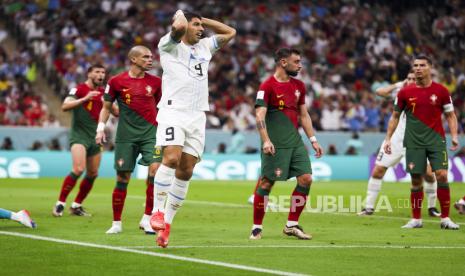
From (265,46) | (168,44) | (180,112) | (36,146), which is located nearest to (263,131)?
(180,112)

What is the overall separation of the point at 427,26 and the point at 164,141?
31316 millimetres

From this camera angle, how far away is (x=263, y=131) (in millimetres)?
12133

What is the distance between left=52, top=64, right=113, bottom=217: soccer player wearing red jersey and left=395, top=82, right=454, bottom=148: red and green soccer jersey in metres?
5.26

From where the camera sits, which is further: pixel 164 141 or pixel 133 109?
pixel 133 109

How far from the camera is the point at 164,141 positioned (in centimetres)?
1067

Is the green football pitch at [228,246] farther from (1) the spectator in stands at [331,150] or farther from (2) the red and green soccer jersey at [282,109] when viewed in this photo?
(1) the spectator in stands at [331,150]

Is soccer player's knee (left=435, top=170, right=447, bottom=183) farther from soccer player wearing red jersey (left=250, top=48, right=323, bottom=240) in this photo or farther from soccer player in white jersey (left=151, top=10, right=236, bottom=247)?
soccer player in white jersey (left=151, top=10, right=236, bottom=247)

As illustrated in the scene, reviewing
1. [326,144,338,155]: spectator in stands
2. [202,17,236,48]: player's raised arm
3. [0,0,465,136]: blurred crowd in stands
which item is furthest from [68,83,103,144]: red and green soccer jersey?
[326,144,338,155]: spectator in stands

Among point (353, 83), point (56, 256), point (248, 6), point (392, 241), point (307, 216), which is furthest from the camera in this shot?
point (248, 6)

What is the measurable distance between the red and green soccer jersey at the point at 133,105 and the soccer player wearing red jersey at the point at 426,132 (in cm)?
368

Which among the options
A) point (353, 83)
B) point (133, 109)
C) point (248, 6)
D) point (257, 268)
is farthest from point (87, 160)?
point (248, 6)

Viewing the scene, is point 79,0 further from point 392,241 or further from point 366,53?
point 392,241

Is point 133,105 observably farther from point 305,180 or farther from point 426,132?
point 426,132

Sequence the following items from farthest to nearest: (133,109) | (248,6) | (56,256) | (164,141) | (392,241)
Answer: (248,6)
(133,109)
(392,241)
(164,141)
(56,256)
